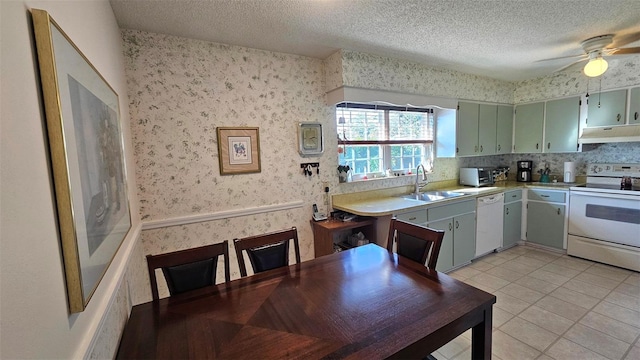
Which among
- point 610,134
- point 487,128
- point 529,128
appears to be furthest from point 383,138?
point 610,134

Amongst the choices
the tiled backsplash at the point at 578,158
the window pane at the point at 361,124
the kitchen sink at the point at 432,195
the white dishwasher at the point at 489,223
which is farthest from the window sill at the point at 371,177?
the tiled backsplash at the point at 578,158

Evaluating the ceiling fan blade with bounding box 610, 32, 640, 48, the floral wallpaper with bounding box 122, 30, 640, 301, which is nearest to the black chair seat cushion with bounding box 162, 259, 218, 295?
the floral wallpaper with bounding box 122, 30, 640, 301

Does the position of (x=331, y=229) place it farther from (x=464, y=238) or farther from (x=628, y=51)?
(x=628, y=51)

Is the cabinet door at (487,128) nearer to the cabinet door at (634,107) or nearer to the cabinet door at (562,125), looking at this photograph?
the cabinet door at (562,125)

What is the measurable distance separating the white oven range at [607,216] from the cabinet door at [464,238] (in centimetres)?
137

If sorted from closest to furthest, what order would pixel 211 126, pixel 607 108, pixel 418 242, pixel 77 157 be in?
pixel 77 157 → pixel 418 242 → pixel 211 126 → pixel 607 108

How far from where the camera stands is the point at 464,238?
333cm

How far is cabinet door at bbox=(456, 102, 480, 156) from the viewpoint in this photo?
374 cm

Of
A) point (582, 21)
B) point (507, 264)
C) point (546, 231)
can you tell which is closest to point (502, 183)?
point (546, 231)

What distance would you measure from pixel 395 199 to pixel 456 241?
0.86 meters

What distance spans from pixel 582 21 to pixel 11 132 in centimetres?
344

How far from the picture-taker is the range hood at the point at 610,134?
3.14 metres

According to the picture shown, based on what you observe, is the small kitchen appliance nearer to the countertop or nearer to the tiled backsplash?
the countertop

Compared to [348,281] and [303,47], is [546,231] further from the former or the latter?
[303,47]
